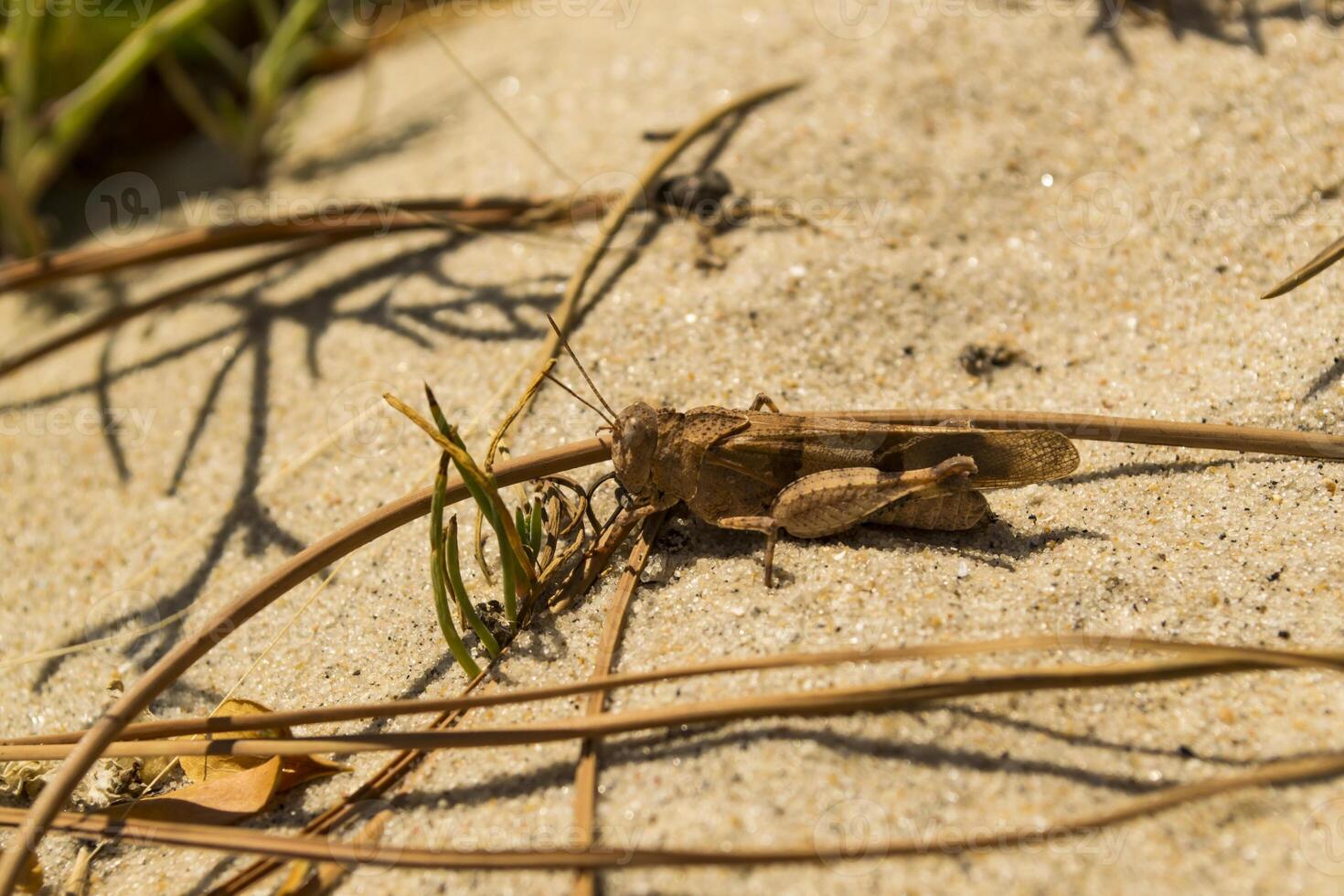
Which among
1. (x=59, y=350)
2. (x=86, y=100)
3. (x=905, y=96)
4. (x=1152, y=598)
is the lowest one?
(x=1152, y=598)

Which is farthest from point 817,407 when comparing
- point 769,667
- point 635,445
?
point 769,667

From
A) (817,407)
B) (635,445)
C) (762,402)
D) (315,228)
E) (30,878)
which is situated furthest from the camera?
(315,228)

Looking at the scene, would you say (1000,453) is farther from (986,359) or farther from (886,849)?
(886,849)

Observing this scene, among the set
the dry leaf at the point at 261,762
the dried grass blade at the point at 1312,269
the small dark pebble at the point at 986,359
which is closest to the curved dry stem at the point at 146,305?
the dry leaf at the point at 261,762

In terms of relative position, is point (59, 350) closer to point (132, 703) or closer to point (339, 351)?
point (339, 351)

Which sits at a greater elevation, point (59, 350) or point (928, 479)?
point (59, 350)

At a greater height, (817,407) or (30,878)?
(30,878)

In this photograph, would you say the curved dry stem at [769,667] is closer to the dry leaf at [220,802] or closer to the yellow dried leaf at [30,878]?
the dry leaf at [220,802]

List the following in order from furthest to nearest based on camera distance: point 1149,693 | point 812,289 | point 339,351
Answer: point 339,351 < point 812,289 < point 1149,693

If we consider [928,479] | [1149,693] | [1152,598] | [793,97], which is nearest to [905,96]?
[793,97]
